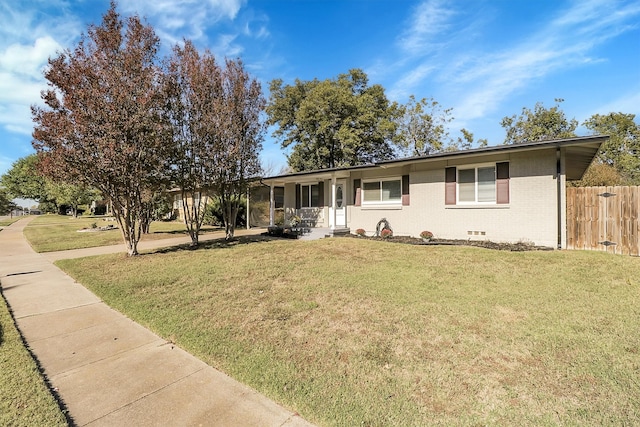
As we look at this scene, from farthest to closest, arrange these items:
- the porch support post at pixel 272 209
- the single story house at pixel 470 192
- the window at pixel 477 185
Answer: the porch support post at pixel 272 209 < the window at pixel 477 185 < the single story house at pixel 470 192

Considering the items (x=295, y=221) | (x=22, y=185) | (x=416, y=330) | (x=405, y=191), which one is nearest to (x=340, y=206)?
(x=295, y=221)

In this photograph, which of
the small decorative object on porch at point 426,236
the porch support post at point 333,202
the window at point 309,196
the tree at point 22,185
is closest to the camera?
the small decorative object on porch at point 426,236

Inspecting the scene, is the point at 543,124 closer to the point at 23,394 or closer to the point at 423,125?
the point at 423,125

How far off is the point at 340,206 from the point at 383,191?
257cm

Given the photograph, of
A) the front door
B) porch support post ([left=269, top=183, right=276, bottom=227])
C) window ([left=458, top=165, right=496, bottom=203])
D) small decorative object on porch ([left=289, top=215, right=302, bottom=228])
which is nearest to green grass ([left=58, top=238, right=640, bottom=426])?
window ([left=458, top=165, right=496, bottom=203])

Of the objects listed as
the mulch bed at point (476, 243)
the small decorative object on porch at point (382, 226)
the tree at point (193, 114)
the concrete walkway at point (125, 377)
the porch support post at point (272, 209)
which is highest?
the tree at point (193, 114)

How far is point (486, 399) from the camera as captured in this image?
2727 mm

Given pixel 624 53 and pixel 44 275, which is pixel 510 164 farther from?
pixel 44 275

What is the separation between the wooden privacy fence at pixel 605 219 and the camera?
841cm

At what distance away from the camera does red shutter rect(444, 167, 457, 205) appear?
37.1 ft

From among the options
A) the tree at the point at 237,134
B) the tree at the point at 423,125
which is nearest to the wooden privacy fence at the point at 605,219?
the tree at the point at 237,134

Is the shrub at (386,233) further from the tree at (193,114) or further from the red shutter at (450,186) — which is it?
the tree at (193,114)

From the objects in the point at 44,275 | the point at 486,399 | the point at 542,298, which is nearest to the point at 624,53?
the point at 542,298

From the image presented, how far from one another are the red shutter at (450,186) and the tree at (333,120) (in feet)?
49.9
